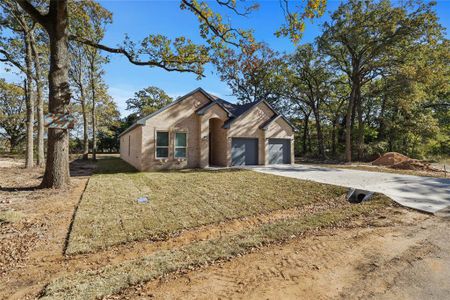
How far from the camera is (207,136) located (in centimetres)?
1472

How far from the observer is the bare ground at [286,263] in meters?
2.68

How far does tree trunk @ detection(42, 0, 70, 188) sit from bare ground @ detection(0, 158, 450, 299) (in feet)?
9.14

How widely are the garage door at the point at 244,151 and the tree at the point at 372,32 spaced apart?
10.6 meters

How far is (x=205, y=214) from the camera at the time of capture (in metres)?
5.49

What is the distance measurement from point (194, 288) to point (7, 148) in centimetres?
4056

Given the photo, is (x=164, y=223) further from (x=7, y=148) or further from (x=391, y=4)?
(x=7, y=148)

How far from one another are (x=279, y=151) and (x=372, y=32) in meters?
12.7

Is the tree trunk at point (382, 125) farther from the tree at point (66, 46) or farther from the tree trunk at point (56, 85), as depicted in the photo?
the tree trunk at point (56, 85)

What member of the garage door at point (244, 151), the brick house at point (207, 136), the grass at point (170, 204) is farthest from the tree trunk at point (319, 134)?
the grass at point (170, 204)

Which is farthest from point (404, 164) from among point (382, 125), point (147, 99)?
point (147, 99)

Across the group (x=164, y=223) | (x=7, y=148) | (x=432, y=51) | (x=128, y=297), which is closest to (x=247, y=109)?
(x=164, y=223)

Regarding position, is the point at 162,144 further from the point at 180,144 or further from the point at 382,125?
the point at 382,125

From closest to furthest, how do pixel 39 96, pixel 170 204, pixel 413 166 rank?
pixel 170 204 < pixel 39 96 < pixel 413 166

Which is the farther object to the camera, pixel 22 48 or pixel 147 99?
pixel 147 99
